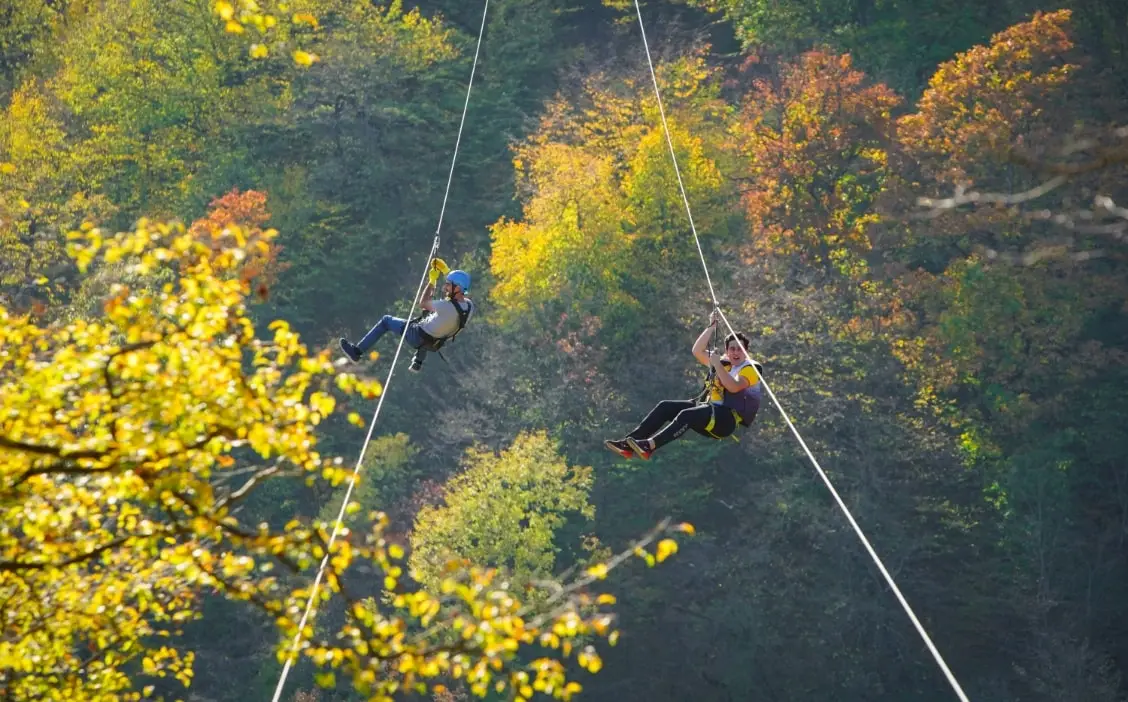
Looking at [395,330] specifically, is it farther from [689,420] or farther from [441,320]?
[689,420]

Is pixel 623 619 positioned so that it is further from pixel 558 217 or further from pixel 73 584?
pixel 73 584

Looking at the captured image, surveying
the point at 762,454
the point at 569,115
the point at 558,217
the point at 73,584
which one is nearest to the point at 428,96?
the point at 569,115

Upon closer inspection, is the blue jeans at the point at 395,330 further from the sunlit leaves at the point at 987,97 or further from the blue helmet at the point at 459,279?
the sunlit leaves at the point at 987,97

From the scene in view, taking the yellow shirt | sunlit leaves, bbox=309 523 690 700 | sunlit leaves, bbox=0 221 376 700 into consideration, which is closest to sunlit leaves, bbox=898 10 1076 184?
the yellow shirt

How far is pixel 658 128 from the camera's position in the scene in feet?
139

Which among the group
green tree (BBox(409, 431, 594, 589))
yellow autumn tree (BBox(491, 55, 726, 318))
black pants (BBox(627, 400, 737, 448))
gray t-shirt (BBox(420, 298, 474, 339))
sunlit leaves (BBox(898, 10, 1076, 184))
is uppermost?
gray t-shirt (BBox(420, 298, 474, 339))

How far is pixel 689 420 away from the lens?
12773 millimetres

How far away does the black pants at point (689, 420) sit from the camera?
500 inches

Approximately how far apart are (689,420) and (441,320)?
2730 millimetres

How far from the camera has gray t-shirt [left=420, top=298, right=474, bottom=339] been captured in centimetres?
1433

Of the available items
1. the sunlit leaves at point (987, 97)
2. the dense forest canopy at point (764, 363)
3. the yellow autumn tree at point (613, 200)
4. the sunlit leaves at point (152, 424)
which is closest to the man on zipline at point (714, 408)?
the sunlit leaves at point (152, 424)

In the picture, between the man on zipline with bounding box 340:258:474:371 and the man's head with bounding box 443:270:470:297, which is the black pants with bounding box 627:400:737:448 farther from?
the man's head with bounding box 443:270:470:297

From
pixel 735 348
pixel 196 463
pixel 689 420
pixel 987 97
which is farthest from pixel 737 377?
pixel 987 97

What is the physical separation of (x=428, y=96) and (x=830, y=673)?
23383mm
